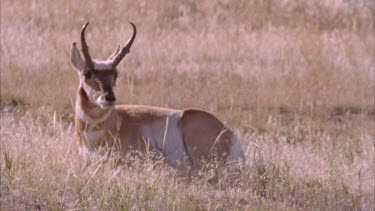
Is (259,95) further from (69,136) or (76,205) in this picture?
(76,205)

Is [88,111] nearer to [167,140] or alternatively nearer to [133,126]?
[133,126]

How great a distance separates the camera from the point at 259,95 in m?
13.9

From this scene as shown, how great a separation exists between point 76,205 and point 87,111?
2.12 meters

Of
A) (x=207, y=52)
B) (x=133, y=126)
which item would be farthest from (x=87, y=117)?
(x=207, y=52)

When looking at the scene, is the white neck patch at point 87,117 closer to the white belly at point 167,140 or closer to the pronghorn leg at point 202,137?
the white belly at point 167,140

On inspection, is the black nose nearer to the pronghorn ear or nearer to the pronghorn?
the pronghorn

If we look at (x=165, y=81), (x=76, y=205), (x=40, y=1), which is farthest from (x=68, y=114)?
(x=40, y=1)

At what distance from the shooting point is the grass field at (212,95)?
7633mm

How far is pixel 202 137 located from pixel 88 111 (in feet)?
4.31

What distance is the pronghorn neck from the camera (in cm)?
884

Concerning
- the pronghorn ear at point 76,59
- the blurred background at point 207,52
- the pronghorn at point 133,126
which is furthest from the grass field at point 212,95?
the pronghorn ear at point 76,59

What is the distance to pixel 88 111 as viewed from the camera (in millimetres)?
8867

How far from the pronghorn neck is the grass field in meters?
0.32

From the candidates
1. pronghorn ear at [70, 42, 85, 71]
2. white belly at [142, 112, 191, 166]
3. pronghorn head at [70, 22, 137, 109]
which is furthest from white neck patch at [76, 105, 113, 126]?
white belly at [142, 112, 191, 166]
